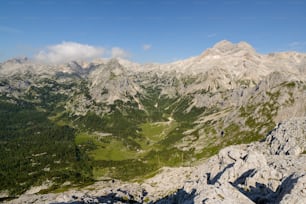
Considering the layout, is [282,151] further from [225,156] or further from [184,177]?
[184,177]

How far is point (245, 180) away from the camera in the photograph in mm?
78875

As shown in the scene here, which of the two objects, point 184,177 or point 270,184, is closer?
point 270,184

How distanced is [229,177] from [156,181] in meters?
90.9

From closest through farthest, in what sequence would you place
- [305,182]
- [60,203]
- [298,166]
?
[305,182] < [298,166] < [60,203]

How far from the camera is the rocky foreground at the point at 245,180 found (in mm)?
59256

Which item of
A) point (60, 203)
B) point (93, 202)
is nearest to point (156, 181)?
point (93, 202)

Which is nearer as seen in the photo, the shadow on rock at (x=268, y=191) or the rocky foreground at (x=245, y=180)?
the rocky foreground at (x=245, y=180)

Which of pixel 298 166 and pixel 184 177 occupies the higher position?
pixel 298 166

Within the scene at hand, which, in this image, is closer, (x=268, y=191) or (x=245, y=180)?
(x=268, y=191)

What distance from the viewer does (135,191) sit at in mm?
159000

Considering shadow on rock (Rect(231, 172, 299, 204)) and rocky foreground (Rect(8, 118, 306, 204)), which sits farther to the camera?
shadow on rock (Rect(231, 172, 299, 204))

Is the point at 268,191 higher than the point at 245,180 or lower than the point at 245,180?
lower

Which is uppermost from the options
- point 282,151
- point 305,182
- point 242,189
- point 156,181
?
point 305,182

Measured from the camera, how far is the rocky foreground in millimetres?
59256
